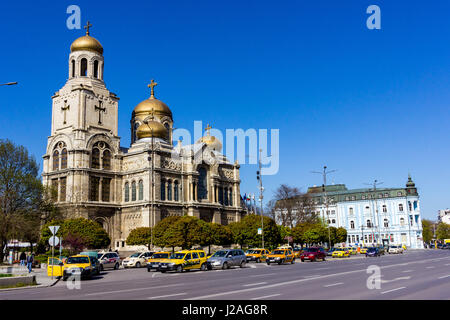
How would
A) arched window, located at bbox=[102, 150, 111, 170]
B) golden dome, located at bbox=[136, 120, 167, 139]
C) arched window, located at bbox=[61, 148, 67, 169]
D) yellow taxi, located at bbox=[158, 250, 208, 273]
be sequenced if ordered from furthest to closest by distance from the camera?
golden dome, located at bbox=[136, 120, 167, 139]
arched window, located at bbox=[102, 150, 111, 170]
arched window, located at bbox=[61, 148, 67, 169]
yellow taxi, located at bbox=[158, 250, 208, 273]

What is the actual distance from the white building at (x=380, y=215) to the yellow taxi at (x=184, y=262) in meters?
67.8

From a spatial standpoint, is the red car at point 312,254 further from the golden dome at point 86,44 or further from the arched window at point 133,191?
the golden dome at point 86,44

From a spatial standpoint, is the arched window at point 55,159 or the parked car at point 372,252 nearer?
the parked car at point 372,252

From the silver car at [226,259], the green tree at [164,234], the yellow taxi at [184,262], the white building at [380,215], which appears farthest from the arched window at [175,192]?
the white building at [380,215]

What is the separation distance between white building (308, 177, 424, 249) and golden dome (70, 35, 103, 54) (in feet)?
188

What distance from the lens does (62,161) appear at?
64.4 m

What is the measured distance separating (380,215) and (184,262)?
266 feet

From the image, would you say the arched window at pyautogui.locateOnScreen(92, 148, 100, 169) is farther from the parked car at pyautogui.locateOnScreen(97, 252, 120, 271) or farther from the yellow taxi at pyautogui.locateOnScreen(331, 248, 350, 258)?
the yellow taxi at pyautogui.locateOnScreen(331, 248, 350, 258)

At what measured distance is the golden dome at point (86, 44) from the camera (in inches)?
2665

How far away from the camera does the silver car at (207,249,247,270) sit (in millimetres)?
34312

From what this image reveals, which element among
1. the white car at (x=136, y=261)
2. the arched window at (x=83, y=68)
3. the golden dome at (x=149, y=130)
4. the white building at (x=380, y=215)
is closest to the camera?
the white car at (x=136, y=261)

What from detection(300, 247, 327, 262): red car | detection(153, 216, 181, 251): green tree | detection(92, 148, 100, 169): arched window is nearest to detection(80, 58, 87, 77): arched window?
detection(92, 148, 100, 169): arched window

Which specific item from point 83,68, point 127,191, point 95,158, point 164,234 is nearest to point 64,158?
point 95,158

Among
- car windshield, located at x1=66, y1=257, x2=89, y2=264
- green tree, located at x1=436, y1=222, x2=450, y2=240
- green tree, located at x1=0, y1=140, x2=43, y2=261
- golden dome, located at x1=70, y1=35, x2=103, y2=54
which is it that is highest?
golden dome, located at x1=70, y1=35, x2=103, y2=54
